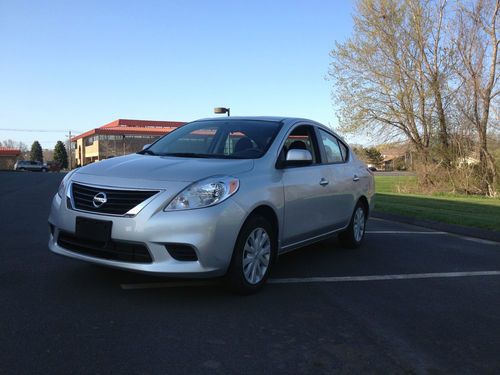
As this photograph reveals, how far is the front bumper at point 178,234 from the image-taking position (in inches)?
157

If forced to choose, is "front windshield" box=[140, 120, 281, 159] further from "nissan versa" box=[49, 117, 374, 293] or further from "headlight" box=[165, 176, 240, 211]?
"headlight" box=[165, 176, 240, 211]

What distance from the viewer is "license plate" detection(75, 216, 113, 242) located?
4113 millimetres

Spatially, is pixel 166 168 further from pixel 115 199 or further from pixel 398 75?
pixel 398 75

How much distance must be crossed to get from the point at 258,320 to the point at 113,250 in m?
1.35

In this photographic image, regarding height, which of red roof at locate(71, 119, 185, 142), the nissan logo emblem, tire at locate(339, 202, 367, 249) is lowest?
tire at locate(339, 202, 367, 249)

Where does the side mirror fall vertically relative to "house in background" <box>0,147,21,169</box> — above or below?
below

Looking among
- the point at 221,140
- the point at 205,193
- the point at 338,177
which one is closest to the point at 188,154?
the point at 221,140

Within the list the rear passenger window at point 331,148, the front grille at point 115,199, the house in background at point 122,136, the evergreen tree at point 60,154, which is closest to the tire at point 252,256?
the front grille at point 115,199

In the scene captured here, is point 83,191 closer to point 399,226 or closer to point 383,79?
point 399,226

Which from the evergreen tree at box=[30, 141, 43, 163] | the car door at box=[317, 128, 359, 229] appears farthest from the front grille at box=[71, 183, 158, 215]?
the evergreen tree at box=[30, 141, 43, 163]

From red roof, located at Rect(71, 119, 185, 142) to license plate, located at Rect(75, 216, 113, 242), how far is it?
66203 mm

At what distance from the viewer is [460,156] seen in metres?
24.1

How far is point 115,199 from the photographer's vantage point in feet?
13.6

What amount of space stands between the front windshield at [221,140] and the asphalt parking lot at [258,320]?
1357 millimetres
